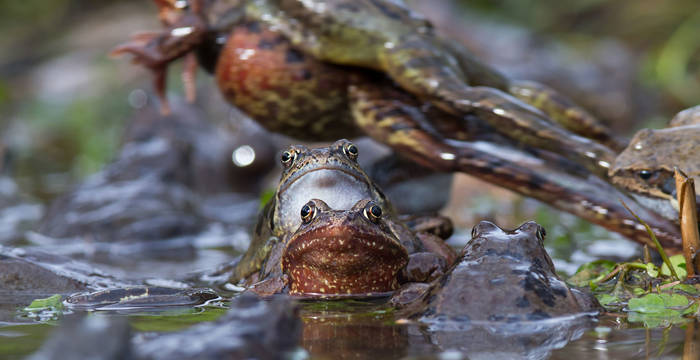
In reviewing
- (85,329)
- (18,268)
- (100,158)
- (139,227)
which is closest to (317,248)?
(85,329)

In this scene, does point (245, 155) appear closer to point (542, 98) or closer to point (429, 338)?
point (542, 98)

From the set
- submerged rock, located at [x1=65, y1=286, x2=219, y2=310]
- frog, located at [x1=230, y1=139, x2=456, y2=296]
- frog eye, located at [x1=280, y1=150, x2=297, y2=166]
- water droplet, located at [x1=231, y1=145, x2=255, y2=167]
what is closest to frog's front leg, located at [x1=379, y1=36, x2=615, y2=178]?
frog, located at [x1=230, y1=139, x2=456, y2=296]

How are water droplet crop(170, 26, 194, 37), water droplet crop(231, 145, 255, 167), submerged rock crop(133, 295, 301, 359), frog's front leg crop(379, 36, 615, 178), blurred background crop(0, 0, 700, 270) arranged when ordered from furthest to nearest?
blurred background crop(0, 0, 700, 270)
water droplet crop(231, 145, 255, 167)
water droplet crop(170, 26, 194, 37)
frog's front leg crop(379, 36, 615, 178)
submerged rock crop(133, 295, 301, 359)

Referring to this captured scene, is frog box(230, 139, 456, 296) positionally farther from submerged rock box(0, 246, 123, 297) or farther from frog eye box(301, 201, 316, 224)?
submerged rock box(0, 246, 123, 297)

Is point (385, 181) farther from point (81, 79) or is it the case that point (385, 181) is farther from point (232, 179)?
point (81, 79)

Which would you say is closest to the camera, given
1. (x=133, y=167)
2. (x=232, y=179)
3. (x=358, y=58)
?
(x=358, y=58)

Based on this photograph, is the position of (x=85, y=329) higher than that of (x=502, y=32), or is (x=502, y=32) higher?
(x=502, y=32)

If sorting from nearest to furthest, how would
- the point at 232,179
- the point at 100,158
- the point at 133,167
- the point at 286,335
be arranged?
1. the point at 286,335
2. the point at 133,167
3. the point at 232,179
4. the point at 100,158

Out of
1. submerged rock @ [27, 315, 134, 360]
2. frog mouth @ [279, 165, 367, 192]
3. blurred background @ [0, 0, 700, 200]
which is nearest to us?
submerged rock @ [27, 315, 134, 360]
